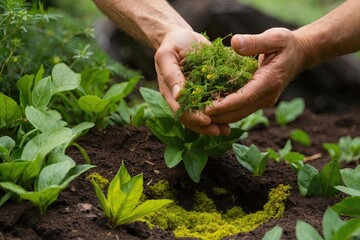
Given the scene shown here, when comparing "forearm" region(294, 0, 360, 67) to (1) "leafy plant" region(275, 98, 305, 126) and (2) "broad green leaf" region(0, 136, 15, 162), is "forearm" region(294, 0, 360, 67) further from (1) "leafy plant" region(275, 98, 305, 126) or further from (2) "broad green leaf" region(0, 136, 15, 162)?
(1) "leafy plant" region(275, 98, 305, 126)

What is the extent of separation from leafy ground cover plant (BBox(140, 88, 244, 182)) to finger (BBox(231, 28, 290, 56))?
40cm

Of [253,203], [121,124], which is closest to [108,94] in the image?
[121,124]

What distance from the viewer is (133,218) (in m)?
2.25

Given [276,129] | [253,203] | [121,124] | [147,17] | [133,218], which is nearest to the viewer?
[133,218]

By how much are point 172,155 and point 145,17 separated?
0.70 m

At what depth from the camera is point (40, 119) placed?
2592 mm

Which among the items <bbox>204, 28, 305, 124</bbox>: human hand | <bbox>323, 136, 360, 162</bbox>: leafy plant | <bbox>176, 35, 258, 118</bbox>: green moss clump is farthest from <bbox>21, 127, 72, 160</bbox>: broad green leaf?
<bbox>323, 136, 360, 162</bbox>: leafy plant

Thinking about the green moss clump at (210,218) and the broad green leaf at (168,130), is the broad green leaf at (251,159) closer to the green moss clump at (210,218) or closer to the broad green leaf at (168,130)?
the green moss clump at (210,218)

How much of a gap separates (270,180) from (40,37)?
4.74 ft

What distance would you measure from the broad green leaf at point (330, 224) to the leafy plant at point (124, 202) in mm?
511

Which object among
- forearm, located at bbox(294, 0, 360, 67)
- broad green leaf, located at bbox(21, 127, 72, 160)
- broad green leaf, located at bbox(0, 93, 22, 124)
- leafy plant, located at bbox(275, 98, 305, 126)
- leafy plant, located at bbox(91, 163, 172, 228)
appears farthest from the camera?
leafy plant, located at bbox(275, 98, 305, 126)

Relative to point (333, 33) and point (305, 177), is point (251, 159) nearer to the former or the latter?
point (305, 177)

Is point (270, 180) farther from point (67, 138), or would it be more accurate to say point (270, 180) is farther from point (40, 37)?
point (40, 37)

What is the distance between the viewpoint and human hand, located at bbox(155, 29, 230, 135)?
2473mm
